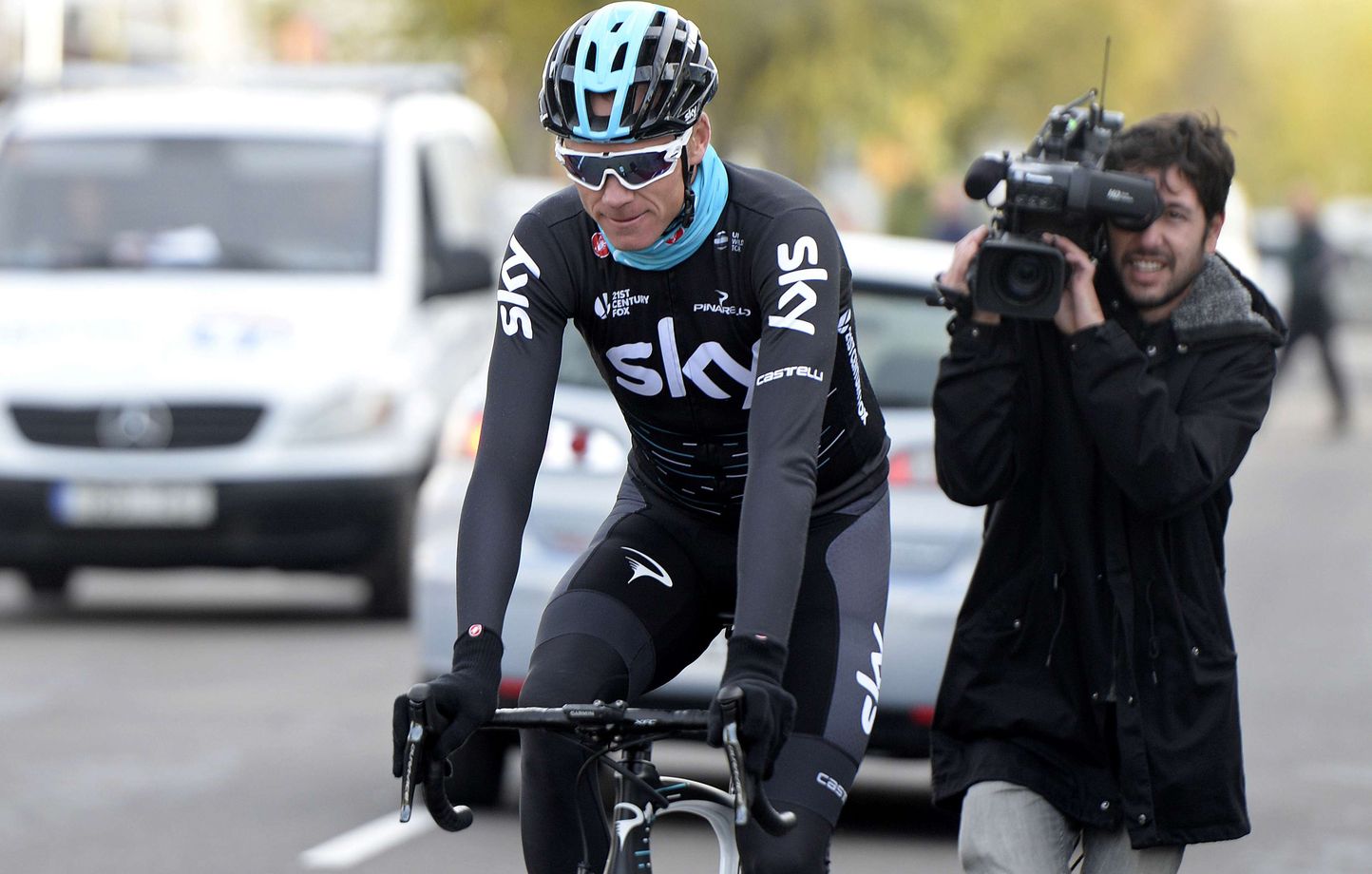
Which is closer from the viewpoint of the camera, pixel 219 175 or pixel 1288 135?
pixel 219 175

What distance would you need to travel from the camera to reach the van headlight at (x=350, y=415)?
11867mm

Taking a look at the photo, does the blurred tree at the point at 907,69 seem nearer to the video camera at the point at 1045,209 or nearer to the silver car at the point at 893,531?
the video camera at the point at 1045,209

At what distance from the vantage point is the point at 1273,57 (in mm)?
90125

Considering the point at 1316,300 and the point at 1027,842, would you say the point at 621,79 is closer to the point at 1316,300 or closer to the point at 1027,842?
the point at 1027,842

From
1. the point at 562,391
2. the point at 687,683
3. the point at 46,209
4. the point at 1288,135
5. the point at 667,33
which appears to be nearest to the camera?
the point at 667,33

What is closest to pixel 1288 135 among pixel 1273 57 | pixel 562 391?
pixel 1273 57

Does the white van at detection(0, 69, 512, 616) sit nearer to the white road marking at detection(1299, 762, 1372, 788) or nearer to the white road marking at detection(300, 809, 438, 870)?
the white road marking at detection(300, 809, 438, 870)

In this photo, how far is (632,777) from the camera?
3979mm

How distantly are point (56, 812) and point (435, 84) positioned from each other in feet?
23.2

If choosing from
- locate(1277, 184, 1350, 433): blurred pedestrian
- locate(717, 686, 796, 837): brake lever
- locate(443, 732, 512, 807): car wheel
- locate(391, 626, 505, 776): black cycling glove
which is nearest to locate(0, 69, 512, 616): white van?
locate(443, 732, 512, 807): car wheel

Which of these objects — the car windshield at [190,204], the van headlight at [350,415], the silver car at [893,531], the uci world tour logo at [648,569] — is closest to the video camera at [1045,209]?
the uci world tour logo at [648,569]

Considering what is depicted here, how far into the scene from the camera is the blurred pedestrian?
25.8 m

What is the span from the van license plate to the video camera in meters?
7.64

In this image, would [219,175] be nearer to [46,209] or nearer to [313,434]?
[46,209]
